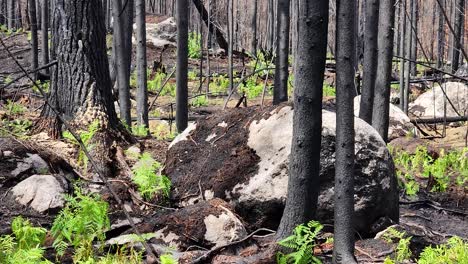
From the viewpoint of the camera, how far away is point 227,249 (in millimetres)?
4258

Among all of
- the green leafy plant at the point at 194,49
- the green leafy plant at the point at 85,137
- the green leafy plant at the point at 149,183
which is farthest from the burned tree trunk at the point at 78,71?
the green leafy plant at the point at 194,49

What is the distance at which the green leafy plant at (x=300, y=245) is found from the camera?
3623 mm

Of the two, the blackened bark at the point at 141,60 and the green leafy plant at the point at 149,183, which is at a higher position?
the blackened bark at the point at 141,60

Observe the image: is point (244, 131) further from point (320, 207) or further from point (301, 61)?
point (301, 61)

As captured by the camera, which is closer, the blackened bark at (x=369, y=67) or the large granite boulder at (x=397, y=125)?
the blackened bark at (x=369, y=67)

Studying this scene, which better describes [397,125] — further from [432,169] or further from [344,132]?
[344,132]

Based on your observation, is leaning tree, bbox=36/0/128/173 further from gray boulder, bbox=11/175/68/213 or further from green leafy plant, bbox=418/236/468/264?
green leafy plant, bbox=418/236/468/264

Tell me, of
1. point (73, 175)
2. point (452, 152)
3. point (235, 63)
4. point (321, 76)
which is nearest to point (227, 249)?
point (321, 76)

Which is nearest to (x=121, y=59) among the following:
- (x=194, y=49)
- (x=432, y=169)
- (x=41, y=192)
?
(x=41, y=192)

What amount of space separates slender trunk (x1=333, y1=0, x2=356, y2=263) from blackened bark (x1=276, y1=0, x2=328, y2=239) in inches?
4.2

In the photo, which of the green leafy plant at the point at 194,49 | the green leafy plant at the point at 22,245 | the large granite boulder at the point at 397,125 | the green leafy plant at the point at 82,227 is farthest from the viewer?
the green leafy plant at the point at 194,49

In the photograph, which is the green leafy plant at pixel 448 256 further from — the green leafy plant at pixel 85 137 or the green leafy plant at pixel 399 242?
the green leafy plant at pixel 85 137

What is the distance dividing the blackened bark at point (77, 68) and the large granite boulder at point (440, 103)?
499 inches

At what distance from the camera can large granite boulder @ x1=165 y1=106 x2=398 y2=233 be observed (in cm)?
510
